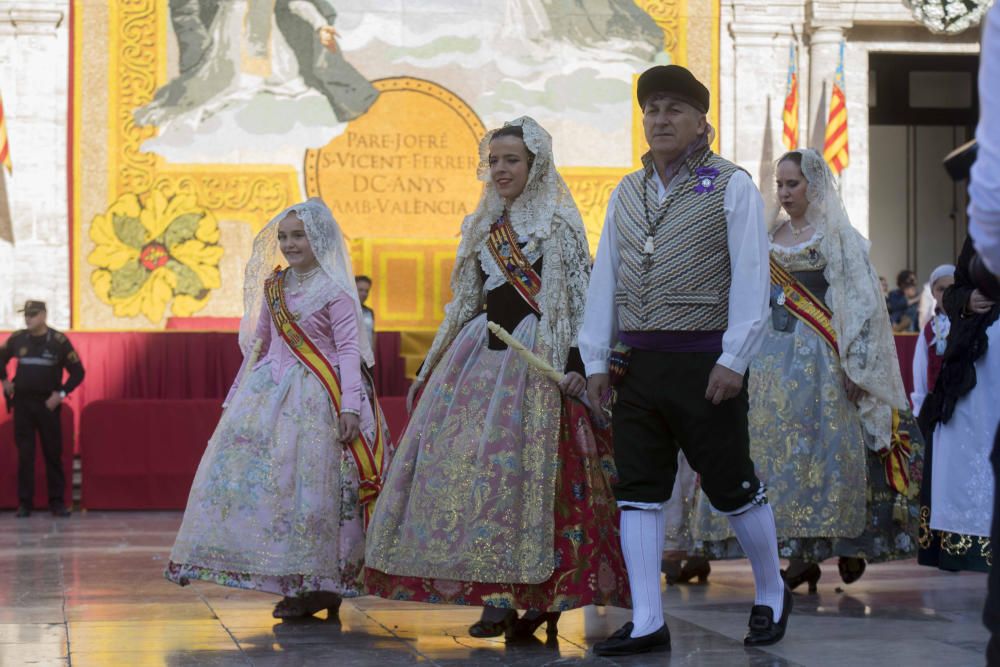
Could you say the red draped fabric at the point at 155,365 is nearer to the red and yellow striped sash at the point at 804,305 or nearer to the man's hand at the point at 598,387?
the red and yellow striped sash at the point at 804,305

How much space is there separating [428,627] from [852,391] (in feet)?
6.02

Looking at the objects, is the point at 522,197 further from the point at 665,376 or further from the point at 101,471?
the point at 101,471

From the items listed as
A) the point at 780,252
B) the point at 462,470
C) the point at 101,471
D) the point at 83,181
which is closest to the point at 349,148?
the point at 83,181

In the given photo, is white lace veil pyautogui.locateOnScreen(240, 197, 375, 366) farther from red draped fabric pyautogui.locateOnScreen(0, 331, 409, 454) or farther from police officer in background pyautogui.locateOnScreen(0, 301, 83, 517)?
red draped fabric pyautogui.locateOnScreen(0, 331, 409, 454)

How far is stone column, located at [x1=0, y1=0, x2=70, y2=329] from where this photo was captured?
14.0 meters

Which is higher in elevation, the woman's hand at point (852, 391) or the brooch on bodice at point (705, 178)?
the brooch on bodice at point (705, 178)

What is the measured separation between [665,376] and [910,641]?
112cm

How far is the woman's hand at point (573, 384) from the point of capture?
14.4 feet

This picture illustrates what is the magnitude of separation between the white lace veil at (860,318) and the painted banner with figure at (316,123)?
8.88 m

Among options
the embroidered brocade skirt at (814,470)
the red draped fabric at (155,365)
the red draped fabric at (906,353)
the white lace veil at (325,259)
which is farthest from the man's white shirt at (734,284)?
the red draped fabric at (906,353)

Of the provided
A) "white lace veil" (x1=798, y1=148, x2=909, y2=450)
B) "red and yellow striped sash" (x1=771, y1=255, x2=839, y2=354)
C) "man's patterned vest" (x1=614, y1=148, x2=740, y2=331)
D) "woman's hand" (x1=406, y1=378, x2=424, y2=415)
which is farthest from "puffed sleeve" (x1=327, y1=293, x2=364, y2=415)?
"white lace veil" (x1=798, y1=148, x2=909, y2=450)

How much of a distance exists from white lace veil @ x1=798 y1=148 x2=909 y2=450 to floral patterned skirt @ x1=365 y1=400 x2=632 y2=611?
137cm

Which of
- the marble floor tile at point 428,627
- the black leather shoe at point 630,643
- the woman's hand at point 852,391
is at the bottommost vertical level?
the marble floor tile at point 428,627

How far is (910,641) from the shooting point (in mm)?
4359
